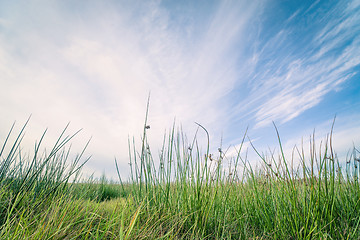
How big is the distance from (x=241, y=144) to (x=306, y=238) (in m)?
0.82

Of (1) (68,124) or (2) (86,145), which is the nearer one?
(1) (68,124)

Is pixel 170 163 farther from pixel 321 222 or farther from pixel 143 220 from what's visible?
pixel 321 222

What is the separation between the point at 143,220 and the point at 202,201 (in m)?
0.54

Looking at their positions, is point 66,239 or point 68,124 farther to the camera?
point 68,124

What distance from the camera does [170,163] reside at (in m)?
2.10

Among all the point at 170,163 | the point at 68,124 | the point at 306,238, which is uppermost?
the point at 68,124

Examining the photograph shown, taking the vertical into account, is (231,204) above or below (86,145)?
below

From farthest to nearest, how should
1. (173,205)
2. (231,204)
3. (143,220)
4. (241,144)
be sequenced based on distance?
(231,204) < (173,205) < (241,144) < (143,220)

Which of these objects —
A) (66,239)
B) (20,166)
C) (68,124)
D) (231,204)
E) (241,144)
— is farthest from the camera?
(20,166)

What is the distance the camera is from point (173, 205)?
207 cm

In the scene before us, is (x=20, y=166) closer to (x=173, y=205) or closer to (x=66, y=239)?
(x=66, y=239)

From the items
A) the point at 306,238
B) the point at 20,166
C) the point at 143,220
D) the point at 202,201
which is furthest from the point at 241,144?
the point at 20,166

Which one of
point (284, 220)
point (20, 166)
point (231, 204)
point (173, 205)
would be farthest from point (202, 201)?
point (20, 166)

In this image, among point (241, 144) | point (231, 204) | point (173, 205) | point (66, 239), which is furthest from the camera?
point (231, 204)
